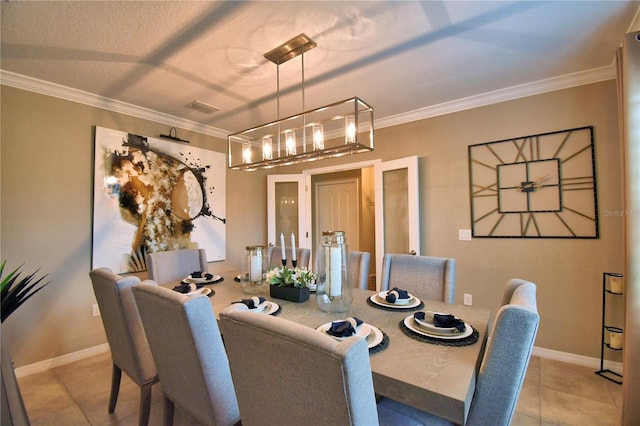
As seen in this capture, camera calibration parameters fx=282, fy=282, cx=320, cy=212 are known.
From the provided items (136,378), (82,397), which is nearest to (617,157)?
(136,378)

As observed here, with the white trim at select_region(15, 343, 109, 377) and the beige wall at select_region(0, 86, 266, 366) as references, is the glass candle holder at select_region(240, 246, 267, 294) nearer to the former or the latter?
the beige wall at select_region(0, 86, 266, 366)

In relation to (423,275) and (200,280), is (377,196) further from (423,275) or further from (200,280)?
(200,280)

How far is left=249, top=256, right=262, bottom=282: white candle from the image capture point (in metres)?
1.94

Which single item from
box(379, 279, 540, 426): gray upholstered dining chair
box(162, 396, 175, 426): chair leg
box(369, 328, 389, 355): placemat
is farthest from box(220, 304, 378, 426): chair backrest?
box(162, 396, 175, 426): chair leg

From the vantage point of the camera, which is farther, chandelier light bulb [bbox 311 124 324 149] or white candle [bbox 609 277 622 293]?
white candle [bbox 609 277 622 293]

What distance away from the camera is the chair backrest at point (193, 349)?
110 centimetres

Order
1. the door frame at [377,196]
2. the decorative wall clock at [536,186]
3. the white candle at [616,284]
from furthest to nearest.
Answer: the door frame at [377,196], the decorative wall clock at [536,186], the white candle at [616,284]

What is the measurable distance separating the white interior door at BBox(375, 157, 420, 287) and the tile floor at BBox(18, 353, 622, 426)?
4.88 feet

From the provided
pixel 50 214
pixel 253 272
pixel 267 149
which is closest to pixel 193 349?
pixel 253 272

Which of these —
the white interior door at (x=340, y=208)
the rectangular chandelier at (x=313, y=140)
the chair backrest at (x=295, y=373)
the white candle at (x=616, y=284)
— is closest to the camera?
the chair backrest at (x=295, y=373)

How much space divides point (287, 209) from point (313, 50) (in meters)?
2.64

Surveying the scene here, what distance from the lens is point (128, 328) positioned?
148 centimetres

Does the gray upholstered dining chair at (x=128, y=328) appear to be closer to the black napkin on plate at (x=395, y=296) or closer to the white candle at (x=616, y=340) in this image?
the black napkin on plate at (x=395, y=296)

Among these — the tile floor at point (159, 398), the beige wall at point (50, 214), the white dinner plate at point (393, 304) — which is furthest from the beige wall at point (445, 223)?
the white dinner plate at point (393, 304)
